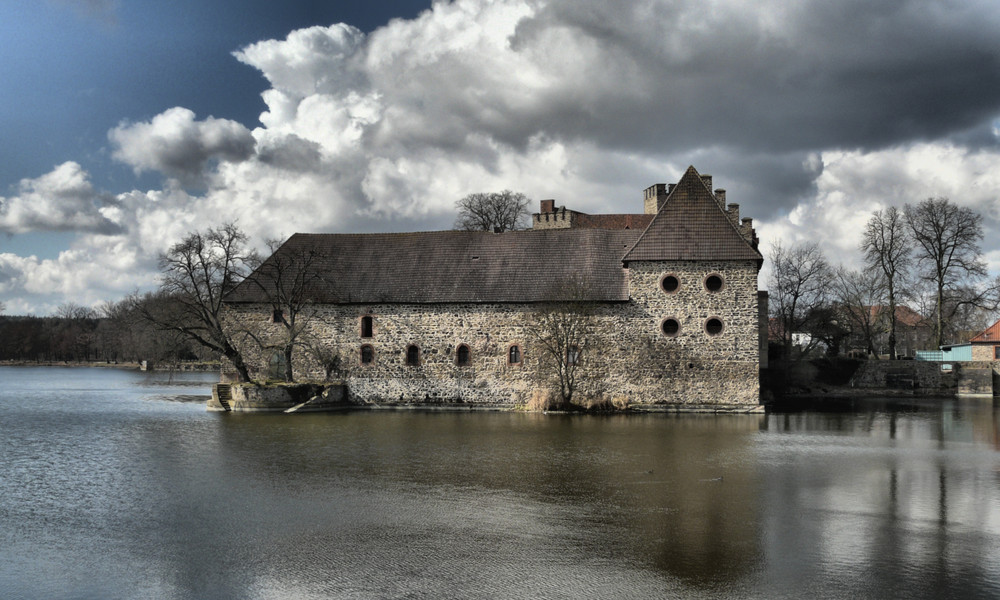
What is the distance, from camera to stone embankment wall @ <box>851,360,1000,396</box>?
3806 centimetres

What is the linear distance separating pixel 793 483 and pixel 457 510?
6.54m

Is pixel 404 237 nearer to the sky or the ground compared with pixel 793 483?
nearer to the sky

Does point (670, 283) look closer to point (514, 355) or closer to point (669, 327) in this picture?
point (669, 327)

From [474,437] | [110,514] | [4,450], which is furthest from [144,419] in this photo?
[110,514]

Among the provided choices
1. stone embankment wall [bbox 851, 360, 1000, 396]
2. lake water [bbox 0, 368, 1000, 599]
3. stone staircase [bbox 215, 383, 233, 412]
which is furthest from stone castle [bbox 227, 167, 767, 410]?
stone embankment wall [bbox 851, 360, 1000, 396]

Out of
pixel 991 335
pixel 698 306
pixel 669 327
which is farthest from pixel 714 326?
pixel 991 335

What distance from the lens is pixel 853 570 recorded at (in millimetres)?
8461

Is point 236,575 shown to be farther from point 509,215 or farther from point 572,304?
point 509,215

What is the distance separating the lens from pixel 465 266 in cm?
3069

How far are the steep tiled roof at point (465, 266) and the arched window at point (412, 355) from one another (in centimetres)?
193

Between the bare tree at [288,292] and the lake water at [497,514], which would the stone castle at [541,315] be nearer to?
the bare tree at [288,292]

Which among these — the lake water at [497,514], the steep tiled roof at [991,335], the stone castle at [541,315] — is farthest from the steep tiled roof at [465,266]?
the steep tiled roof at [991,335]

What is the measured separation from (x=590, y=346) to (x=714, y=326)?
4.80 m

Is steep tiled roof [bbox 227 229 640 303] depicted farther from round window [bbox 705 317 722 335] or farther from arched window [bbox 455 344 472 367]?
round window [bbox 705 317 722 335]
